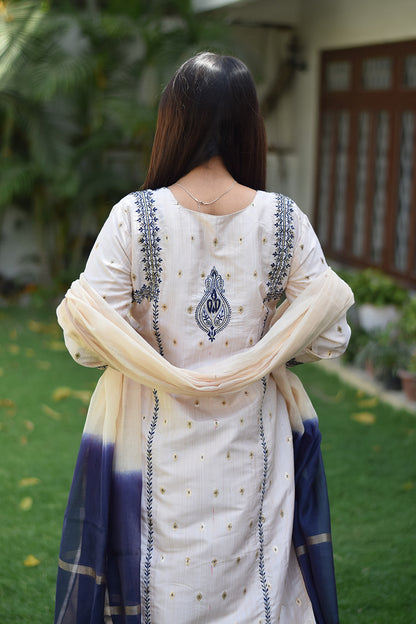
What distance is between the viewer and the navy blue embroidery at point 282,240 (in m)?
2.03

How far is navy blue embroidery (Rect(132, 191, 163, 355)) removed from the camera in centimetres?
193

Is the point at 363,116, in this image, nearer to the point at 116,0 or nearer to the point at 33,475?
the point at 116,0

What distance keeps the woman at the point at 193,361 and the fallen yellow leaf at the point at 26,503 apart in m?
1.76

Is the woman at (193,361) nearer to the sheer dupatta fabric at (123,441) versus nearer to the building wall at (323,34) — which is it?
the sheer dupatta fabric at (123,441)

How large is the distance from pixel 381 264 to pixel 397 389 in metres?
1.65

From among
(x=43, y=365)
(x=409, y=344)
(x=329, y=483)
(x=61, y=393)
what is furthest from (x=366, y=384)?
(x=43, y=365)

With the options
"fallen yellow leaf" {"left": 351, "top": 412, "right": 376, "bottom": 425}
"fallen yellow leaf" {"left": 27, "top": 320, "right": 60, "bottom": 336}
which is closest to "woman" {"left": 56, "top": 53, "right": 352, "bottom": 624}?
"fallen yellow leaf" {"left": 351, "top": 412, "right": 376, "bottom": 425}

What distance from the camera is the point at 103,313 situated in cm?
191

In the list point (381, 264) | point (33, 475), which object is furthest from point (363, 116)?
point (33, 475)

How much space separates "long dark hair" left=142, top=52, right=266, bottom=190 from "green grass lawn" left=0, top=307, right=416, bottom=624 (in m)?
1.78

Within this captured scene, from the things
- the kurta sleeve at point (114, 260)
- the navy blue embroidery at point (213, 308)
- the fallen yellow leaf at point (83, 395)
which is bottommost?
the fallen yellow leaf at point (83, 395)

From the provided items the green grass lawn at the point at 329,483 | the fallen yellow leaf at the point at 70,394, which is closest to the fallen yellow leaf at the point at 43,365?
the green grass lawn at the point at 329,483

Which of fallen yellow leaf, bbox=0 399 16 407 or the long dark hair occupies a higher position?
the long dark hair

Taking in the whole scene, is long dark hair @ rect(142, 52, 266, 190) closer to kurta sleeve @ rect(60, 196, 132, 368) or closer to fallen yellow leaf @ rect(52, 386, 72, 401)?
kurta sleeve @ rect(60, 196, 132, 368)
